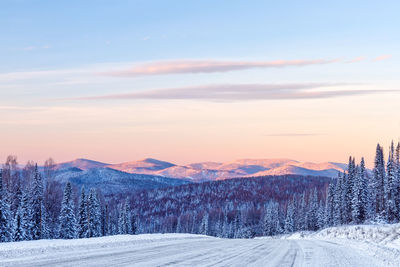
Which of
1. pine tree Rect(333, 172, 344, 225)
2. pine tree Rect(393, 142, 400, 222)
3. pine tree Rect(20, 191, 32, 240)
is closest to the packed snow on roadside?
pine tree Rect(20, 191, 32, 240)

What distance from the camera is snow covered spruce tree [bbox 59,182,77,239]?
6725 cm

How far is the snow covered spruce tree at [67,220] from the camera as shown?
67250mm

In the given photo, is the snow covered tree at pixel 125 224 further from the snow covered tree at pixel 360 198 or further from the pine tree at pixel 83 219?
the snow covered tree at pixel 360 198

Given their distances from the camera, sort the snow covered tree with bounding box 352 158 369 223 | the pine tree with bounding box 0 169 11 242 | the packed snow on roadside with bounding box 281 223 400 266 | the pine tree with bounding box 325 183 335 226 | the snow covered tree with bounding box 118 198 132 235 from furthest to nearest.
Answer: the pine tree with bounding box 325 183 335 226 → the snow covered tree with bounding box 118 198 132 235 → the snow covered tree with bounding box 352 158 369 223 → the pine tree with bounding box 0 169 11 242 → the packed snow on roadside with bounding box 281 223 400 266

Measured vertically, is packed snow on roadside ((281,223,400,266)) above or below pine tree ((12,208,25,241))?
above

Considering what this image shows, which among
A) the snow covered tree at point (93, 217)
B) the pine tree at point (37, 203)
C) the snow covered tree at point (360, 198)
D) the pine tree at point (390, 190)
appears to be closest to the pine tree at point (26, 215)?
the pine tree at point (37, 203)

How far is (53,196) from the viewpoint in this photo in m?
82.6

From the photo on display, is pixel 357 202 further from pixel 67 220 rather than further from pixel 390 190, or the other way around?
pixel 67 220

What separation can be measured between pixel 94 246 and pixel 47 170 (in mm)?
71953

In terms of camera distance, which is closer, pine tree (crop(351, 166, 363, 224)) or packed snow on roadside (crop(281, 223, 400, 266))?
packed snow on roadside (crop(281, 223, 400, 266))

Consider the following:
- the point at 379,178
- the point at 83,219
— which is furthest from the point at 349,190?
the point at 83,219

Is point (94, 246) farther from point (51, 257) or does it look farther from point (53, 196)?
point (53, 196)

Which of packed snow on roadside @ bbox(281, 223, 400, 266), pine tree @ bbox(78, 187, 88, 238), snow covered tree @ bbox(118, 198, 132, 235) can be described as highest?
packed snow on roadside @ bbox(281, 223, 400, 266)

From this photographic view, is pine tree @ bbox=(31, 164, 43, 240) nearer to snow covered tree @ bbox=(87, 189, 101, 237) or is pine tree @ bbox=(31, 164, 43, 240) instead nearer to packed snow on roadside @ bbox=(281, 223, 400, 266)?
snow covered tree @ bbox=(87, 189, 101, 237)
